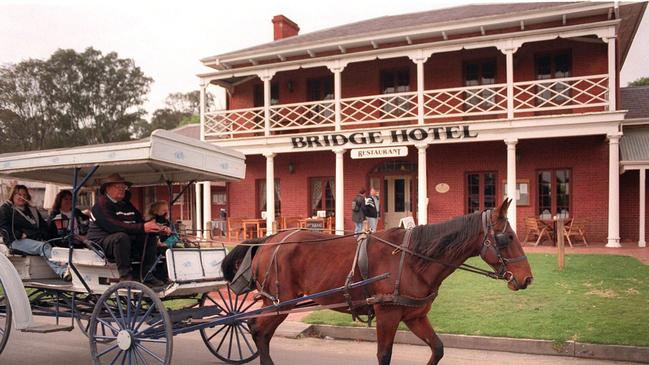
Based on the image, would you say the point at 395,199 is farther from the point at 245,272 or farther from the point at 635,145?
the point at 245,272

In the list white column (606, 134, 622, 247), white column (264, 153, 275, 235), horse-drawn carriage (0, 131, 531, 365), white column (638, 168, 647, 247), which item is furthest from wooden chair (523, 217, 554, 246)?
horse-drawn carriage (0, 131, 531, 365)

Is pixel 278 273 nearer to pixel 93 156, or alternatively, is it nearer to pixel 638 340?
pixel 93 156

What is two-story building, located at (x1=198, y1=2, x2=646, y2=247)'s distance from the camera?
16.1m

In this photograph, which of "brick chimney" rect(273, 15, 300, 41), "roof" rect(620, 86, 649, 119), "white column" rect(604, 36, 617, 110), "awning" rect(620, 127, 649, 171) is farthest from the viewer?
"brick chimney" rect(273, 15, 300, 41)

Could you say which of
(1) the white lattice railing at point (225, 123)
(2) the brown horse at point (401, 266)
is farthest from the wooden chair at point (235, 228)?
(2) the brown horse at point (401, 266)

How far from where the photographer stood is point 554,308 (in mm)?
7535

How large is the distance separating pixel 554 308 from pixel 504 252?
3.82m

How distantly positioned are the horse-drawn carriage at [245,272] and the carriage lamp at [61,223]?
0.61 metres

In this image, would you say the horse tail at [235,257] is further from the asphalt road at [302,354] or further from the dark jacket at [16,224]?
the dark jacket at [16,224]

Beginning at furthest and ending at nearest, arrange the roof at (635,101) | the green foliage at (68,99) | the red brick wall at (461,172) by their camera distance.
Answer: the green foliage at (68,99) < the roof at (635,101) < the red brick wall at (461,172)

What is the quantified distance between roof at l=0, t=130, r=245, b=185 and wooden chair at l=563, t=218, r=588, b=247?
12669 millimetres

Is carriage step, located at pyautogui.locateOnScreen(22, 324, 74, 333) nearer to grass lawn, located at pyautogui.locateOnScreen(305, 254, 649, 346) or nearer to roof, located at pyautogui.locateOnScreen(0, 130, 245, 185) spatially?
roof, located at pyautogui.locateOnScreen(0, 130, 245, 185)

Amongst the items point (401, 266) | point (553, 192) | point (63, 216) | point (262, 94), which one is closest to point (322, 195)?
point (262, 94)

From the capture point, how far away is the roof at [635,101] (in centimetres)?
1827
